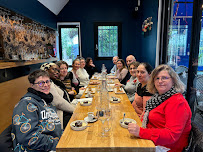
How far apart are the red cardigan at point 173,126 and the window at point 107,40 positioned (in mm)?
4991

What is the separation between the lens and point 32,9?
12.2ft

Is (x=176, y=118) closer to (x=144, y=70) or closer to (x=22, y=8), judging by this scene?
(x=144, y=70)

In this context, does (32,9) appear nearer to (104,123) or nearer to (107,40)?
(107,40)

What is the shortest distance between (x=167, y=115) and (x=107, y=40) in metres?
5.16

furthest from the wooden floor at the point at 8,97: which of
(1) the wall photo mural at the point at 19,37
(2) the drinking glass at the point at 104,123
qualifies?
(2) the drinking glass at the point at 104,123

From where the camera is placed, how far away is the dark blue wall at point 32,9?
2833 mm

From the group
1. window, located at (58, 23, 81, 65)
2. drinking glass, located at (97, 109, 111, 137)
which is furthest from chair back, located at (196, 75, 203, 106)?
window, located at (58, 23, 81, 65)

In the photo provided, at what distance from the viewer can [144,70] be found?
6.82ft

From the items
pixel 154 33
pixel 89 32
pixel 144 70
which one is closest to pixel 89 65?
pixel 89 32

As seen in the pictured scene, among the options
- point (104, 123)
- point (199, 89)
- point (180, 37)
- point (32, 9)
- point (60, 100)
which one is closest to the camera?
point (104, 123)

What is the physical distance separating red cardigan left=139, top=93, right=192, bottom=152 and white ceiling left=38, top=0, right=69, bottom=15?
4.29 meters

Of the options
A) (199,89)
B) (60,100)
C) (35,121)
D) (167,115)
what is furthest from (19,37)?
(199,89)

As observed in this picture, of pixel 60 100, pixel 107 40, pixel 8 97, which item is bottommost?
pixel 8 97

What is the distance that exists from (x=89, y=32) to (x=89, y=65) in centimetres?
146
